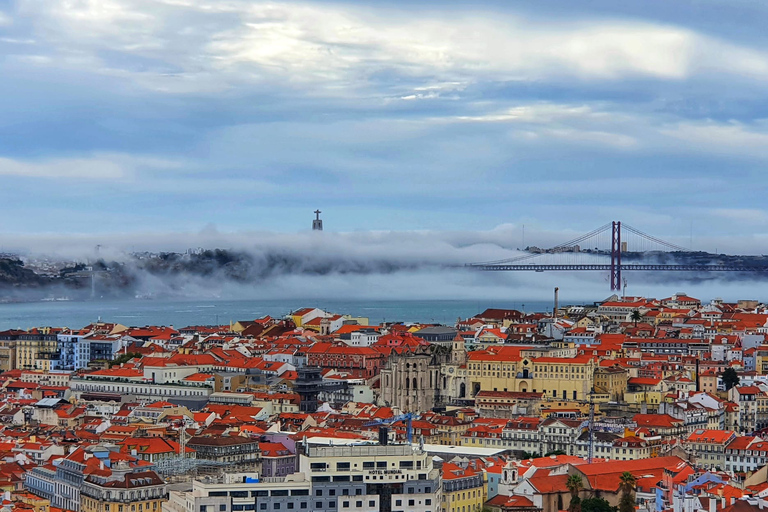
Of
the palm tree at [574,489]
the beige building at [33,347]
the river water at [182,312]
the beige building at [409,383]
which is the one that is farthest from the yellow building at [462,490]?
the river water at [182,312]

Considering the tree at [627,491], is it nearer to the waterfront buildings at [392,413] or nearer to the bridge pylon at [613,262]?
the waterfront buildings at [392,413]

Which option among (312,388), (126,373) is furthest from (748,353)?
(126,373)

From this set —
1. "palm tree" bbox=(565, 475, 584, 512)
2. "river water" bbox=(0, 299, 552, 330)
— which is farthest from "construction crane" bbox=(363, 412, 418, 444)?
"river water" bbox=(0, 299, 552, 330)

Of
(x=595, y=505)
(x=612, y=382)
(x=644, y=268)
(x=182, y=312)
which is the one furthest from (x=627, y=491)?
(x=182, y=312)

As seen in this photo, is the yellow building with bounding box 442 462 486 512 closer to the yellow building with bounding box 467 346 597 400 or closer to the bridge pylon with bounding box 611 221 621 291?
the yellow building with bounding box 467 346 597 400

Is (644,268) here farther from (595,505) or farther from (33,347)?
(595,505)

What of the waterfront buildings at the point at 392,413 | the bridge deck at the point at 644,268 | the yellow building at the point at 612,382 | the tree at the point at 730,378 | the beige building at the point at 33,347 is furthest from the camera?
the bridge deck at the point at 644,268
